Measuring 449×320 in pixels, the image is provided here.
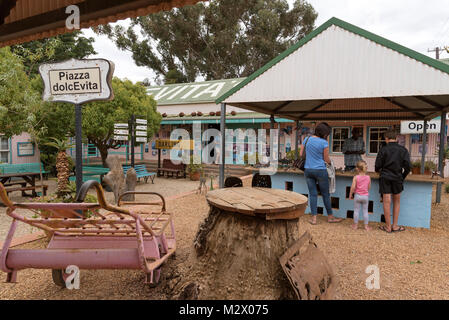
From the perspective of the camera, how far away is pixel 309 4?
103 feet

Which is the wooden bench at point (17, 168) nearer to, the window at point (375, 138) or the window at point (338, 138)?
the window at point (338, 138)

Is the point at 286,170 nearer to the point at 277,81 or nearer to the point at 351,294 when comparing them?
the point at 277,81

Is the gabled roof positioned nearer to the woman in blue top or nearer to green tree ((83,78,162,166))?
the woman in blue top

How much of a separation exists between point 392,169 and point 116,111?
9.48 metres

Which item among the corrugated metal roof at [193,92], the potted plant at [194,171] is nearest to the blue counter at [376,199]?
the potted plant at [194,171]

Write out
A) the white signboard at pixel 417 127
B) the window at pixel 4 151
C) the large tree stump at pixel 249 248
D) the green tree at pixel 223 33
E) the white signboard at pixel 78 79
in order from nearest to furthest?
the large tree stump at pixel 249 248, the white signboard at pixel 78 79, the white signboard at pixel 417 127, the window at pixel 4 151, the green tree at pixel 223 33

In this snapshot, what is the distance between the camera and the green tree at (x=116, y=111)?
10961 mm

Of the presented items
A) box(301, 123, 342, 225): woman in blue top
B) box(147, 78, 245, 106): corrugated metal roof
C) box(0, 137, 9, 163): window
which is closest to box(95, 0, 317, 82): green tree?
box(147, 78, 245, 106): corrugated metal roof

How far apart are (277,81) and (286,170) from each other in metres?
2.04

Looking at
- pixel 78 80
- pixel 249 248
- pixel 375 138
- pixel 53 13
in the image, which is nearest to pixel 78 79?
pixel 78 80

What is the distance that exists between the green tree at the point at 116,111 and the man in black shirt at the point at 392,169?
9.08m

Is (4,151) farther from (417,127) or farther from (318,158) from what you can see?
(417,127)

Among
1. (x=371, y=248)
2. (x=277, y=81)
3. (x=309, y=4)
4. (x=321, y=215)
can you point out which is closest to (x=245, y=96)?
(x=277, y=81)
